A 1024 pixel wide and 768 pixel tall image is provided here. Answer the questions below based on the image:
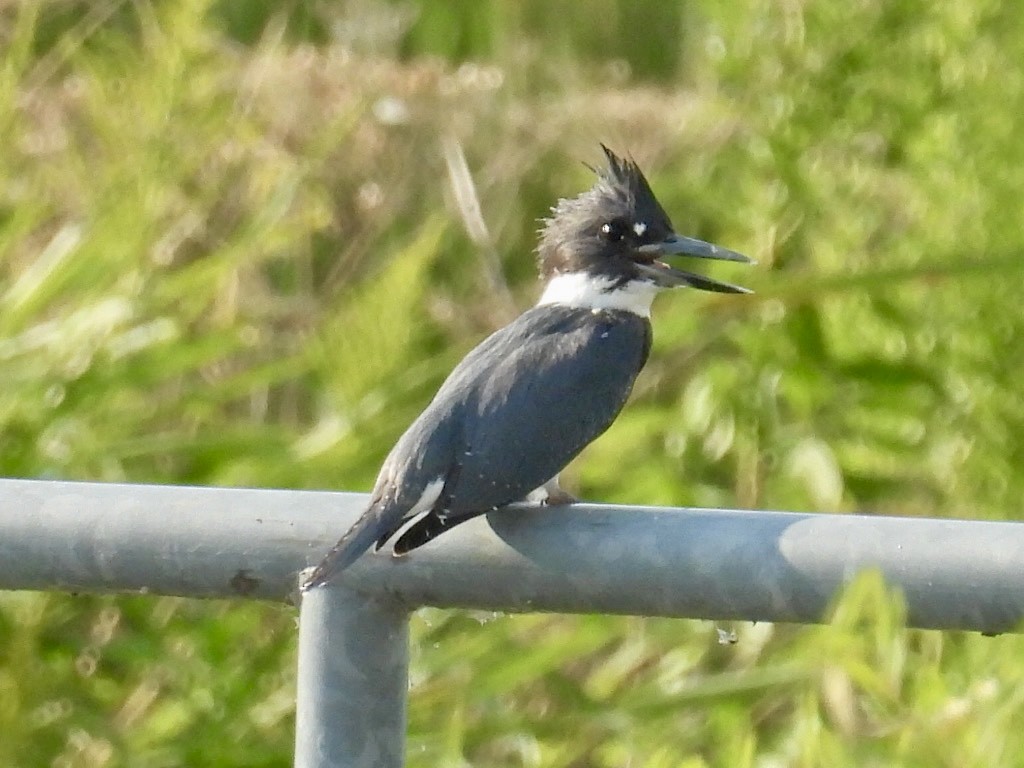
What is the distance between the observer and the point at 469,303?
139 inches

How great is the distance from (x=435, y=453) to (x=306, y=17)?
2.63m

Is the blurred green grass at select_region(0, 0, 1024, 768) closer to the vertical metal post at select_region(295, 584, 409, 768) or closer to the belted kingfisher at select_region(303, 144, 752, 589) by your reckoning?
the belted kingfisher at select_region(303, 144, 752, 589)

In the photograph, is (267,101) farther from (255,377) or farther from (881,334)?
(881,334)

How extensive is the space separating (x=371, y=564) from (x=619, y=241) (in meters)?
1.34

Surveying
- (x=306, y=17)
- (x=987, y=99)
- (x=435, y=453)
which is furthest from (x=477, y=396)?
(x=306, y=17)

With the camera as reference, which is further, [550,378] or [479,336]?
[479,336]

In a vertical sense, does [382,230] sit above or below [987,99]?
below

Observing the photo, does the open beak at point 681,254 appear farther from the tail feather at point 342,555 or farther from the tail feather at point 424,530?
the tail feather at point 342,555

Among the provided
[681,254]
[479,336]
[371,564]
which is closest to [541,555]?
[371,564]

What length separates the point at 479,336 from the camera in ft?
10.7

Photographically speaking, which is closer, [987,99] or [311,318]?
[987,99]

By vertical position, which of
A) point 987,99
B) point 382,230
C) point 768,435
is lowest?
point 768,435

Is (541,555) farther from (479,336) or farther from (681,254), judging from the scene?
(479,336)

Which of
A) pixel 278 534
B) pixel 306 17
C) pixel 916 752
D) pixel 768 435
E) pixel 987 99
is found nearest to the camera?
pixel 916 752
